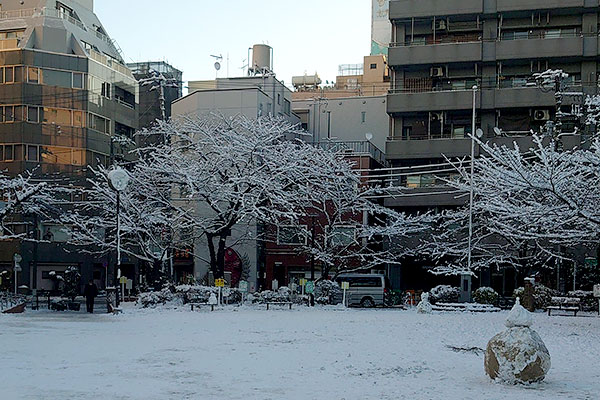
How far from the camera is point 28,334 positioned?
18.4 meters

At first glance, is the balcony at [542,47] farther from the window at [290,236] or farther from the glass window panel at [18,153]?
the glass window panel at [18,153]

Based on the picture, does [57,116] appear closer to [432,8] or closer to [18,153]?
[18,153]

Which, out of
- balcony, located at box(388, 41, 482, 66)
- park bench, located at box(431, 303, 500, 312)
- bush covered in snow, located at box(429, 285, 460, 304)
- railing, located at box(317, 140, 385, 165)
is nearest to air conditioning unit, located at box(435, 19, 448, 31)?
balcony, located at box(388, 41, 482, 66)

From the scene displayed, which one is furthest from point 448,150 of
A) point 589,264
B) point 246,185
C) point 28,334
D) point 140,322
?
point 28,334

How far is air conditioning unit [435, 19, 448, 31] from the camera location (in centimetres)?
5081

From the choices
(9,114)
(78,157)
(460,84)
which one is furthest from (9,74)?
(460,84)

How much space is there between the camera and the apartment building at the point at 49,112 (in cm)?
5450

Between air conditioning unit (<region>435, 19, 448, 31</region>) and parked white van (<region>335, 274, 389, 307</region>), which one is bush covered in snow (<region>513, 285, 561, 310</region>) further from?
air conditioning unit (<region>435, 19, 448, 31</region>)

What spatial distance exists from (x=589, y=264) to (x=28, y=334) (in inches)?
1355

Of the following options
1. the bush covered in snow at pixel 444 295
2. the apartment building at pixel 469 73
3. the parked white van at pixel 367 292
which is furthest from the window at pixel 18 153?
the bush covered in snow at pixel 444 295

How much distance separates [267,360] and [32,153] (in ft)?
149

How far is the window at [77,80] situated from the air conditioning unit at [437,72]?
26251 millimetres

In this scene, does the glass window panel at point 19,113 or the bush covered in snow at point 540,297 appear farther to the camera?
the glass window panel at point 19,113

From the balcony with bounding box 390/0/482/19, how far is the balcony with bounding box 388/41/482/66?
2090mm
